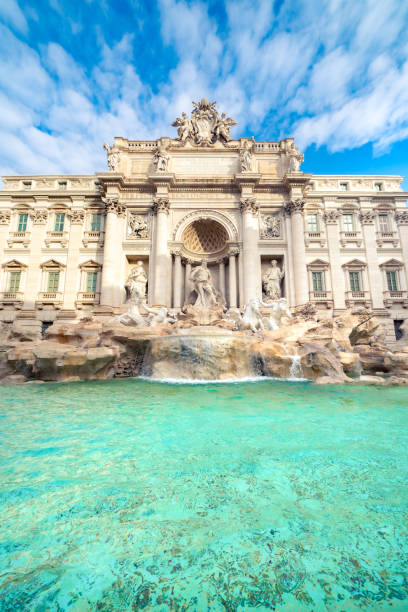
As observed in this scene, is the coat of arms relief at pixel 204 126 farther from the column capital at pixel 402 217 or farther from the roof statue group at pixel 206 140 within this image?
the column capital at pixel 402 217

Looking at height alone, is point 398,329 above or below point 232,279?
below

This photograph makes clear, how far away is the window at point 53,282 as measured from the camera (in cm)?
1842

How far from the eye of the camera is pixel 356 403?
4.44 metres

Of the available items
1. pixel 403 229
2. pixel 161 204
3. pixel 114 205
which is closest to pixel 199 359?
pixel 161 204

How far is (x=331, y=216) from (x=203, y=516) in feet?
70.4

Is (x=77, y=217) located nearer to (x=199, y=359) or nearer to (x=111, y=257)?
(x=111, y=257)

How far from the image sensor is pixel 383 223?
64.5 feet

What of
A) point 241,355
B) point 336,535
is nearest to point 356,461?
point 336,535

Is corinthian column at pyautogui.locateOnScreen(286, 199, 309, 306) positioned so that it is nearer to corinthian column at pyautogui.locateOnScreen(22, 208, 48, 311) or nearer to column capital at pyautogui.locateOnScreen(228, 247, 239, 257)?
column capital at pyautogui.locateOnScreen(228, 247, 239, 257)

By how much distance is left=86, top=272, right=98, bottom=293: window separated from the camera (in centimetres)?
1830

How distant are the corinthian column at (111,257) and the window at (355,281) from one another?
1583 centimetres

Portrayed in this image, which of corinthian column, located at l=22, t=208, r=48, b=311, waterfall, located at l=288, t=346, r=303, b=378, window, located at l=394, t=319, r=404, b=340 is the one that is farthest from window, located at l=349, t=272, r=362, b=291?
corinthian column, located at l=22, t=208, r=48, b=311

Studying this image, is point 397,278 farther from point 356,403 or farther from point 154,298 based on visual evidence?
point 356,403

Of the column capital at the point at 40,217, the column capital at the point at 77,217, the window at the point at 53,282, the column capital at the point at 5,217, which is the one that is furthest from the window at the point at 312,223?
the column capital at the point at 5,217
